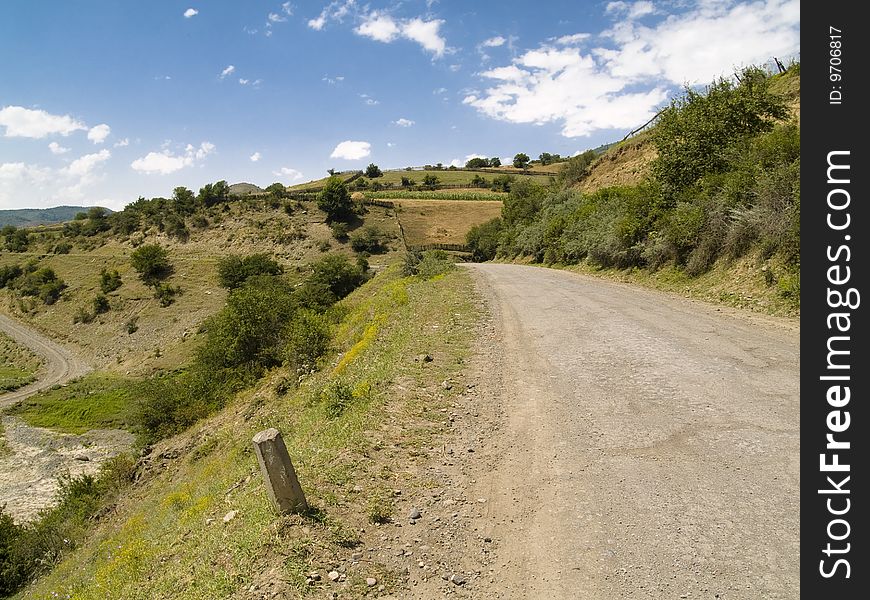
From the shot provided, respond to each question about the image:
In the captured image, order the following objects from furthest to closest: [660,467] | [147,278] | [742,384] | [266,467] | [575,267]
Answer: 1. [147,278]
2. [575,267]
3. [742,384]
4. [660,467]
5. [266,467]

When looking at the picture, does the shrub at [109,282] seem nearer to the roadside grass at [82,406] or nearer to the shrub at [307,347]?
the roadside grass at [82,406]

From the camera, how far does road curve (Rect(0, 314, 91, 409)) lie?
43.2 m

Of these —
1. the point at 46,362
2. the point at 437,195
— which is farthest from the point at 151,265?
the point at 437,195

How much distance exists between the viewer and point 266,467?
5344 millimetres

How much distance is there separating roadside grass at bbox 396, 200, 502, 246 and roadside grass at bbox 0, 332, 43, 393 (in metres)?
49.2

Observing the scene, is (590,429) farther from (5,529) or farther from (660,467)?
(5,529)

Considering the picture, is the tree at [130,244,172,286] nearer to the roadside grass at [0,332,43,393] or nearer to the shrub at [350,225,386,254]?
→ the roadside grass at [0,332,43,393]

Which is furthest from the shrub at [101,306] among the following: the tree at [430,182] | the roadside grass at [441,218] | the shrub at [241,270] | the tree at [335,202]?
the tree at [430,182]

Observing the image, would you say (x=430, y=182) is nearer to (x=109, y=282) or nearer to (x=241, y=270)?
(x=241, y=270)
